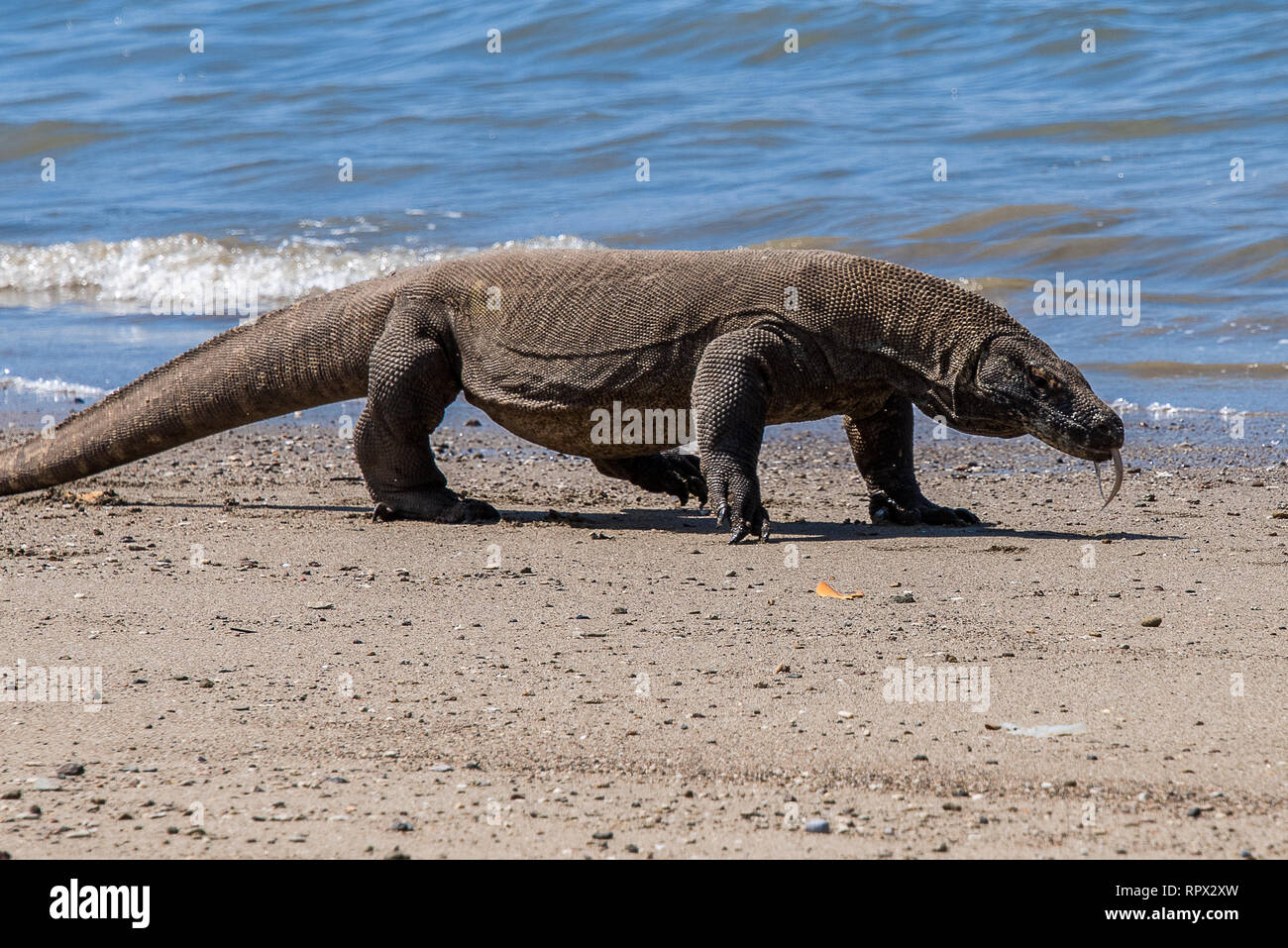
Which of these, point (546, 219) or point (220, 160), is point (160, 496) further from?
point (220, 160)

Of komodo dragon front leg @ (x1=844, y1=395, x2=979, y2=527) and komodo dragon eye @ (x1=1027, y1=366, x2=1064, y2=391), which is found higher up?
komodo dragon eye @ (x1=1027, y1=366, x2=1064, y2=391)

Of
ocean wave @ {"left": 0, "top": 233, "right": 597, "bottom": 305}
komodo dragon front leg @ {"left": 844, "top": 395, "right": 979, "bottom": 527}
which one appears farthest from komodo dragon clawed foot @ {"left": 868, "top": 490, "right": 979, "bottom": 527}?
ocean wave @ {"left": 0, "top": 233, "right": 597, "bottom": 305}

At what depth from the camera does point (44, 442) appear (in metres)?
8.80

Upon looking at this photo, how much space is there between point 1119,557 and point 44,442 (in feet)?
19.4

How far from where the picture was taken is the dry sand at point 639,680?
3672 mm

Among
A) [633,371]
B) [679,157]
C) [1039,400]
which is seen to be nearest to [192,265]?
[679,157]

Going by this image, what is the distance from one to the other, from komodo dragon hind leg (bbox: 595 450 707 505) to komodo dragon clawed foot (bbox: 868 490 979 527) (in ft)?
3.23

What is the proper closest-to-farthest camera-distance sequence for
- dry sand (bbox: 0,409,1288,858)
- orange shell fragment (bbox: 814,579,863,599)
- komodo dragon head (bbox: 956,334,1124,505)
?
dry sand (bbox: 0,409,1288,858) < orange shell fragment (bbox: 814,579,863,599) < komodo dragon head (bbox: 956,334,1124,505)

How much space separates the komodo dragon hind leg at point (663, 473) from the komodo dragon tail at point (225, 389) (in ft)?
4.86

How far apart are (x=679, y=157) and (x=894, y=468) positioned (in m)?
14.8

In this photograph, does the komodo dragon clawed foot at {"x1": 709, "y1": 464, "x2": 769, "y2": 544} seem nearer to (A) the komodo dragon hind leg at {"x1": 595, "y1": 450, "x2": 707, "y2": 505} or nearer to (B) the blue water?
(A) the komodo dragon hind leg at {"x1": 595, "y1": 450, "x2": 707, "y2": 505}

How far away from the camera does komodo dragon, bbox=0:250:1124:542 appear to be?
24.2 feet

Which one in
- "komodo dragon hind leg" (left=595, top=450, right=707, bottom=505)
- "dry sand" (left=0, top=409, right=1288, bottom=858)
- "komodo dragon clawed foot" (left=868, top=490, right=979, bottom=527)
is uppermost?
"komodo dragon hind leg" (left=595, top=450, right=707, bottom=505)

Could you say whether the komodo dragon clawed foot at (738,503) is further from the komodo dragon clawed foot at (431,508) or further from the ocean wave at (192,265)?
the ocean wave at (192,265)
